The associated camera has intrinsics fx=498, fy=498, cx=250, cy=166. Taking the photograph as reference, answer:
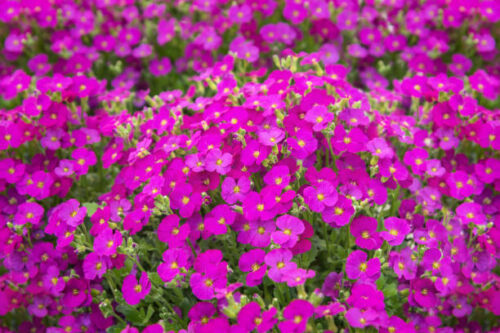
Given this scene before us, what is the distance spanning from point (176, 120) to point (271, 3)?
2.12 meters

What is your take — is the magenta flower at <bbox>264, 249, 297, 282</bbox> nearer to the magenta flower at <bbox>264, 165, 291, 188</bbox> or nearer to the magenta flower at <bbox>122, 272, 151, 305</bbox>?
the magenta flower at <bbox>264, 165, 291, 188</bbox>

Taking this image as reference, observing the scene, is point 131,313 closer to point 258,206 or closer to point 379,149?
point 258,206

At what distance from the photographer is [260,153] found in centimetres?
252

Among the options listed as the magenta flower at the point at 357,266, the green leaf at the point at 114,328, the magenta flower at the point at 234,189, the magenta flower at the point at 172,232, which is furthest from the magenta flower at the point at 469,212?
the green leaf at the point at 114,328

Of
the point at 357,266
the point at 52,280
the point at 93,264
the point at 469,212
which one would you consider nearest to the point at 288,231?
the point at 357,266

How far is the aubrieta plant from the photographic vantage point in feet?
7.77

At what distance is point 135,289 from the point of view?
8.15ft

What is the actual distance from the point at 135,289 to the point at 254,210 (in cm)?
73

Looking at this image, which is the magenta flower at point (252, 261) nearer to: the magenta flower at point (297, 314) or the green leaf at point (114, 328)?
the magenta flower at point (297, 314)

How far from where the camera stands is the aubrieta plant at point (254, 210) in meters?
2.37

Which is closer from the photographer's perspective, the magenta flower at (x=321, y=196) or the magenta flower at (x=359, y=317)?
the magenta flower at (x=359, y=317)

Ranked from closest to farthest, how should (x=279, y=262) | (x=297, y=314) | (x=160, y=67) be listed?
1. (x=297, y=314)
2. (x=279, y=262)
3. (x=160, y=67)

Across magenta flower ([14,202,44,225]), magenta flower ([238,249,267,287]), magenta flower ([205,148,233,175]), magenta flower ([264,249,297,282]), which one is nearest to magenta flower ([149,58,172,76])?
magenta flower ([14,202,44,225])

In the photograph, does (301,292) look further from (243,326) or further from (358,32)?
(358,32)
